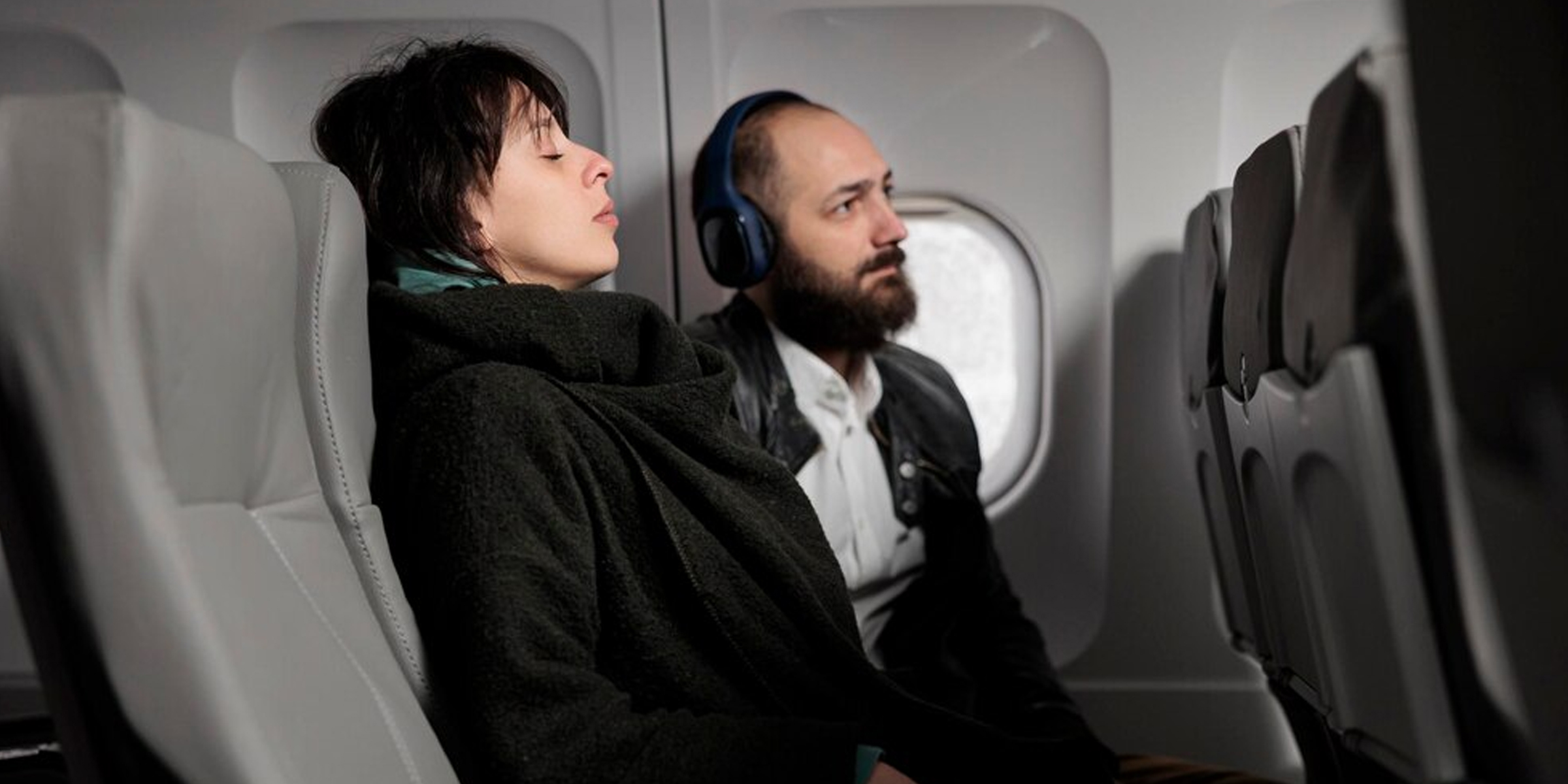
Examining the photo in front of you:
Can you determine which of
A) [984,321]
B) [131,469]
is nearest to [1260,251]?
[131,469]

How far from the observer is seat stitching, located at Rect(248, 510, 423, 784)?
1.02 metres

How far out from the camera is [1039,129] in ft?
7.45

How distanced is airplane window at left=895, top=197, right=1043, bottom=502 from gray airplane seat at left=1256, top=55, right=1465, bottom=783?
51.7 inches

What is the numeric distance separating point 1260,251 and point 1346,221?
1.37ft

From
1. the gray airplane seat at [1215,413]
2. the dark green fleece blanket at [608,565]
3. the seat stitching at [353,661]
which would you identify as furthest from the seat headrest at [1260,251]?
the seat stitching at [353,661]

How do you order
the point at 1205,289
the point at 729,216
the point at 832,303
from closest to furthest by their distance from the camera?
the point at 1205,289 < the point at 729,216 < the point at 832,303

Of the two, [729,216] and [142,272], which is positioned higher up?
[142,272]

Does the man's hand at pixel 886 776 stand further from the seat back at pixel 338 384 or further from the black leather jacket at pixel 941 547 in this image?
the black leather jacket at pixel 941 547

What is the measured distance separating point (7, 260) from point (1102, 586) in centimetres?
183

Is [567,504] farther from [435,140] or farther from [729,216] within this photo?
[729,216]

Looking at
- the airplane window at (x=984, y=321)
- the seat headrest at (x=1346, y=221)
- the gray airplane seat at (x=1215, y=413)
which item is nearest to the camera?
the seat headrest at (x=1346, y=221)

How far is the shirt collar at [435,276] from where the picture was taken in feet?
4.46

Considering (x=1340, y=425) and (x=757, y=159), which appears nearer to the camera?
(x=1340, y=425)

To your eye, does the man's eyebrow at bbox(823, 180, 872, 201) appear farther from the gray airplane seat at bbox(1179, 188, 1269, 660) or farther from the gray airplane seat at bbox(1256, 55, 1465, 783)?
the gray airplane seat at bbox(1256, 55, 1465, 783)
